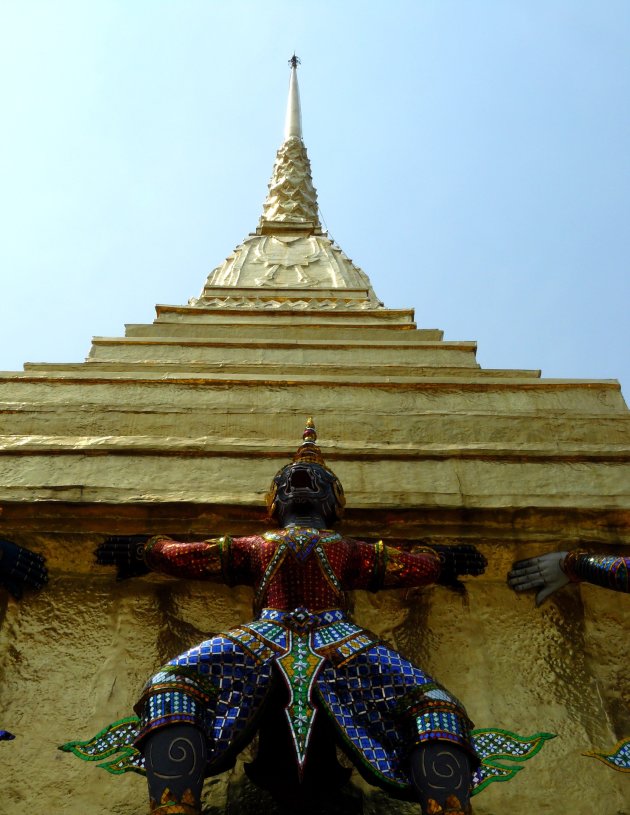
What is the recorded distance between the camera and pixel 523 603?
14.6ft

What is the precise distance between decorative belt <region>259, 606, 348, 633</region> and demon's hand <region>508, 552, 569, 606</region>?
1172mm

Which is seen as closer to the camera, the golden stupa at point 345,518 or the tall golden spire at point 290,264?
the golden stupa at point 345,518

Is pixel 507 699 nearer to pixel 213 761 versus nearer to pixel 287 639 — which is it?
pixel 287 639

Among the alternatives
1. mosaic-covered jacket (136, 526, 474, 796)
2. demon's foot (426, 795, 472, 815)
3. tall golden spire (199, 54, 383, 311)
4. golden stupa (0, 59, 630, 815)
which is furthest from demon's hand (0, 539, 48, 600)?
tall golden spire (199, 54, 383, 311)

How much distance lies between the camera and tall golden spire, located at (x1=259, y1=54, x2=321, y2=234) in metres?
16.5

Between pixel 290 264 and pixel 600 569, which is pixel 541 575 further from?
pixel 290 264

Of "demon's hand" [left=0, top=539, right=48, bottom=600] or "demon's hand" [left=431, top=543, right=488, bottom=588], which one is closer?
"demon's hand" [left=0, top=539, right=48, bottom=600]

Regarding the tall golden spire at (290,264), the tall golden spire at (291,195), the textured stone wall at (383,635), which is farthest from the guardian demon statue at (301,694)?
the tall golden spire at (291,195)

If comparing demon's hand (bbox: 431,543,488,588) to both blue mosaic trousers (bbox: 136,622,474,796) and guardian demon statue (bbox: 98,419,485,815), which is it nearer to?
guardian demon statue (bbox: 98,419,485,815)

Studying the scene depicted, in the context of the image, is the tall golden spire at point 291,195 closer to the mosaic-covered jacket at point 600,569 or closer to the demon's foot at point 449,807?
the mosaic-covered jacket at point 600,569

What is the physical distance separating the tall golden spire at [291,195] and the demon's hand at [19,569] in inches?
496

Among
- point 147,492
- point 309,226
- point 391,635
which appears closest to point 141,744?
point 391,635

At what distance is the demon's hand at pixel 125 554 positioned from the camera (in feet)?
13.8

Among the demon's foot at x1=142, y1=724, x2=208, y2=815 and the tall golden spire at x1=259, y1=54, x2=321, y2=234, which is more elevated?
the tall golden spire at x1=259, y1=54, x2=321, y2=234
